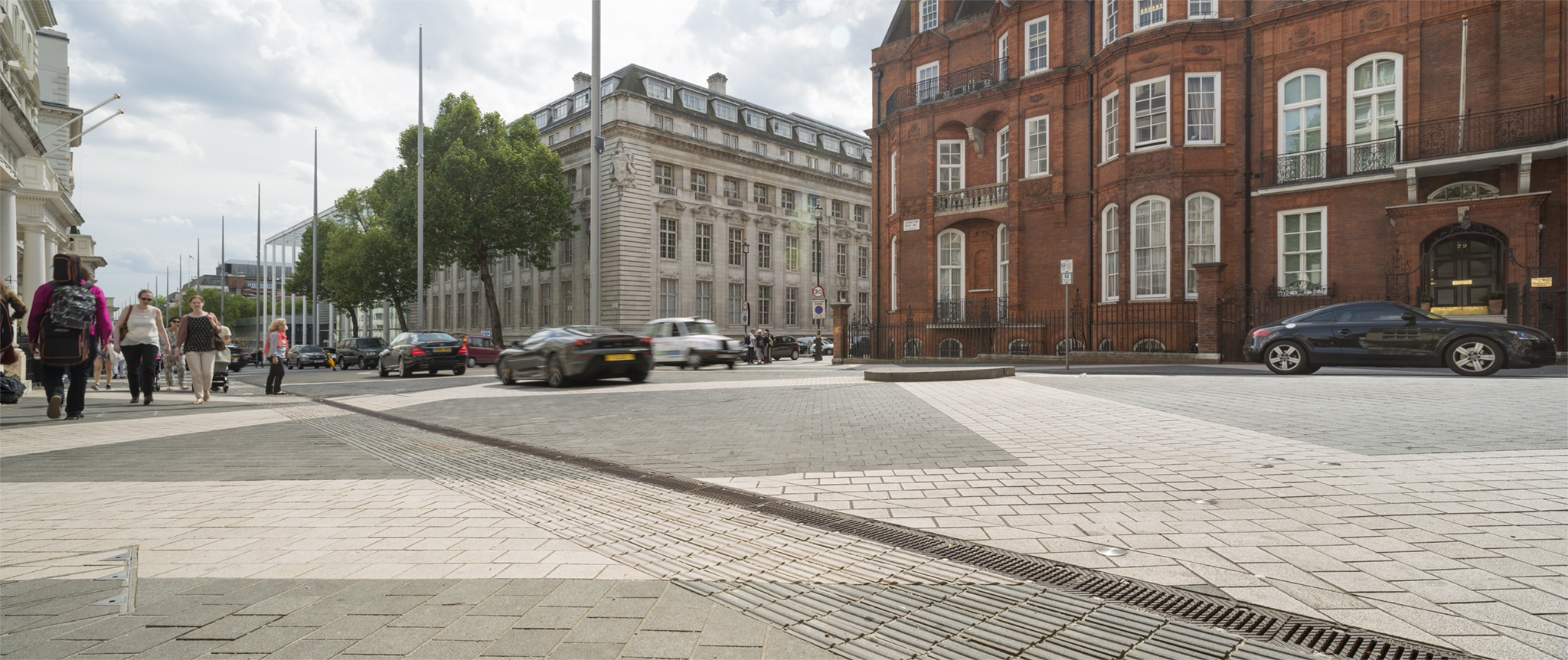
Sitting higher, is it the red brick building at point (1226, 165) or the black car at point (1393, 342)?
the red brick building at point (1226, 165)

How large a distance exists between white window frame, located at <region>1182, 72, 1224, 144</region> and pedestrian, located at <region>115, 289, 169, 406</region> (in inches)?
909

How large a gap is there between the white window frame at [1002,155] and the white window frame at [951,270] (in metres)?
2.36

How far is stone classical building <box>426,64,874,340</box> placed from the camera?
149 feet

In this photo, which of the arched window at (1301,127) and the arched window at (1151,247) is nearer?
the arched window at (1301,127)

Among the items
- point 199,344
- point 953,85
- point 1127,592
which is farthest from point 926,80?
point 1127,592

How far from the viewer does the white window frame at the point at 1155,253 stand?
20.7m

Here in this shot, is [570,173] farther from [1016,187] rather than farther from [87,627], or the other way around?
[87,627]

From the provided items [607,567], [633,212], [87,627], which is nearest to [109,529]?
[87,627]

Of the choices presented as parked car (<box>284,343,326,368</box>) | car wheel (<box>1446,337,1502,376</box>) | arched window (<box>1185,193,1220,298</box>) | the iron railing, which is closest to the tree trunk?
parked car (<box>284,343,326,368</box>)

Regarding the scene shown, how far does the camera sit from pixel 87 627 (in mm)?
2566

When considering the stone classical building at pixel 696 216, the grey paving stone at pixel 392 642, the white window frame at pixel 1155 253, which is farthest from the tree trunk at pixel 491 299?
the grey paving stone at pixel 392 642

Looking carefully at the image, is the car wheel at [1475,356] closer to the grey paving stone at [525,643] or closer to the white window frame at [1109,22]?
the white window frame at [1109,22]

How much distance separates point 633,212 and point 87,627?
4418 cm

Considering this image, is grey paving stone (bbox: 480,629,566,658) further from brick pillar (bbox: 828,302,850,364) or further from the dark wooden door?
brick pillar (bbox: 828,302,850,364)
